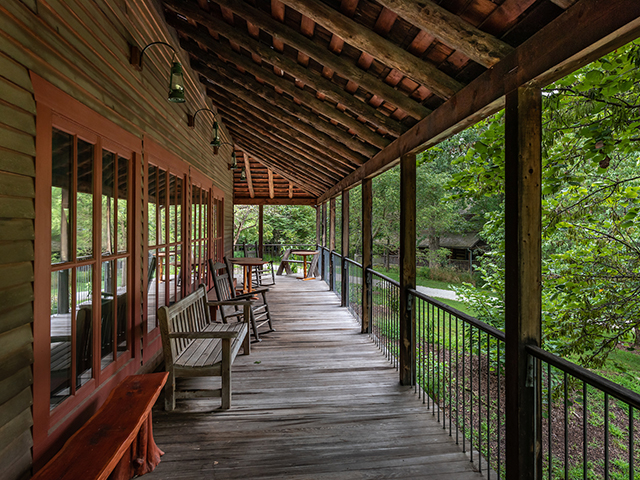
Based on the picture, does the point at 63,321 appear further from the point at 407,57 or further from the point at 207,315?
the point at 407,57

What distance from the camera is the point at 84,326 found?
197 cm

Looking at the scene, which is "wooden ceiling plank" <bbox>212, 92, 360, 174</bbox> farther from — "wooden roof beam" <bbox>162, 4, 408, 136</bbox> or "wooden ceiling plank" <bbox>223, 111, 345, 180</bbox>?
"wooden roof beam" <bbox>162, 4, 408, 136</bbox>

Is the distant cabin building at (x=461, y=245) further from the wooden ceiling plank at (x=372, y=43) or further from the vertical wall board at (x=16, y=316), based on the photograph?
the vertical wall board at (x=16, y=316)

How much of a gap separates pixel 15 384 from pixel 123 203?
4.71ft

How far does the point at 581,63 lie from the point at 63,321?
2.83 metres

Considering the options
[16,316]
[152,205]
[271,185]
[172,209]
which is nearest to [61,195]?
[16,316]

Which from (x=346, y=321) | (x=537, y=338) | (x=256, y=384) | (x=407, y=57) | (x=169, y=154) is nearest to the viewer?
(x=537, y=338)

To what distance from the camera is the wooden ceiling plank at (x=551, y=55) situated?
1.25 meters

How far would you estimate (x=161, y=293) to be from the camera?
3465 mm

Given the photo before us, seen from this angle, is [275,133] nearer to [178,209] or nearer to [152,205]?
[178,209]

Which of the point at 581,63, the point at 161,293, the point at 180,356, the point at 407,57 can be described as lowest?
the point at 180,356

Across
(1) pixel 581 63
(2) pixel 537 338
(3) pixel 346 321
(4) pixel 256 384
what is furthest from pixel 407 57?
(3) pixel 346 321

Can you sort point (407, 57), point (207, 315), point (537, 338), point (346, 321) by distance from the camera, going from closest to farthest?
point (537, 338) → point (407, 57) → point (207, 315) → point (346, 321)

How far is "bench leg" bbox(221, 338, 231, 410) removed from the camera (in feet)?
9.03
